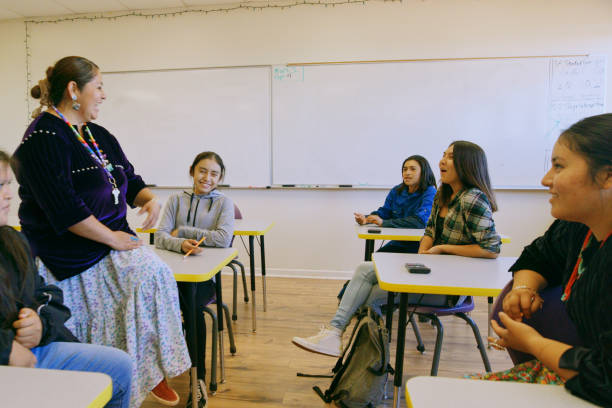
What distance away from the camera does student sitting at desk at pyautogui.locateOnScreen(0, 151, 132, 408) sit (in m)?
0.85

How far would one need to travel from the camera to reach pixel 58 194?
122cm

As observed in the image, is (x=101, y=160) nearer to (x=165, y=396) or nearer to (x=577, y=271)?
(x=165, y=396)

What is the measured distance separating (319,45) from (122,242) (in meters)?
2.94

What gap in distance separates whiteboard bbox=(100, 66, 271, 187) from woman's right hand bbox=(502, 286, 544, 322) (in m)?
2.96

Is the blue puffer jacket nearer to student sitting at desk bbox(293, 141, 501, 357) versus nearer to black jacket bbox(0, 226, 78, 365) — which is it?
student sitting at desk bbox(293, 141, 501, 357)

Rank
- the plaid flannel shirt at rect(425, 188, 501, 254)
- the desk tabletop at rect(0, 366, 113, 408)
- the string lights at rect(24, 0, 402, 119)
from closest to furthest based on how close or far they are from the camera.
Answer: the desk tabletop at rect(0, 366, 113, 408) → the plaid flannel shirt at rect(425, 188, 501, 254) → the string lights at rect(24, 0, 402, 119)

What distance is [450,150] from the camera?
6.16 ft

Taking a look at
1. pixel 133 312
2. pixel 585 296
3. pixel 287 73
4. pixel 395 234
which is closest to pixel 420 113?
pixel 287 73

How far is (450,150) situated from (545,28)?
8.20 ft

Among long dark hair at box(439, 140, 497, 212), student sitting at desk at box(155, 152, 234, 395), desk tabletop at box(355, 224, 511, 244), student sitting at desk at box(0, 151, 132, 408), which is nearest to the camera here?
student sitting at desk at box(0, 151, 132, 408)

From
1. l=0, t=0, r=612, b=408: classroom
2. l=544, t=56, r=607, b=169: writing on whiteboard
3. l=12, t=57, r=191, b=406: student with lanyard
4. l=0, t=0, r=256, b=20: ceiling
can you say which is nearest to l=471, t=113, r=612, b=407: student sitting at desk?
l=12, t=57, r=191, b=406: student with lanyard

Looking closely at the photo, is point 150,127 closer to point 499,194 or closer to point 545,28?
point 499,194

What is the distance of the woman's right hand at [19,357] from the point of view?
77 centimetres

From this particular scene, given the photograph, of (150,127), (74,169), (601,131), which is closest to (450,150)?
(601,131)
